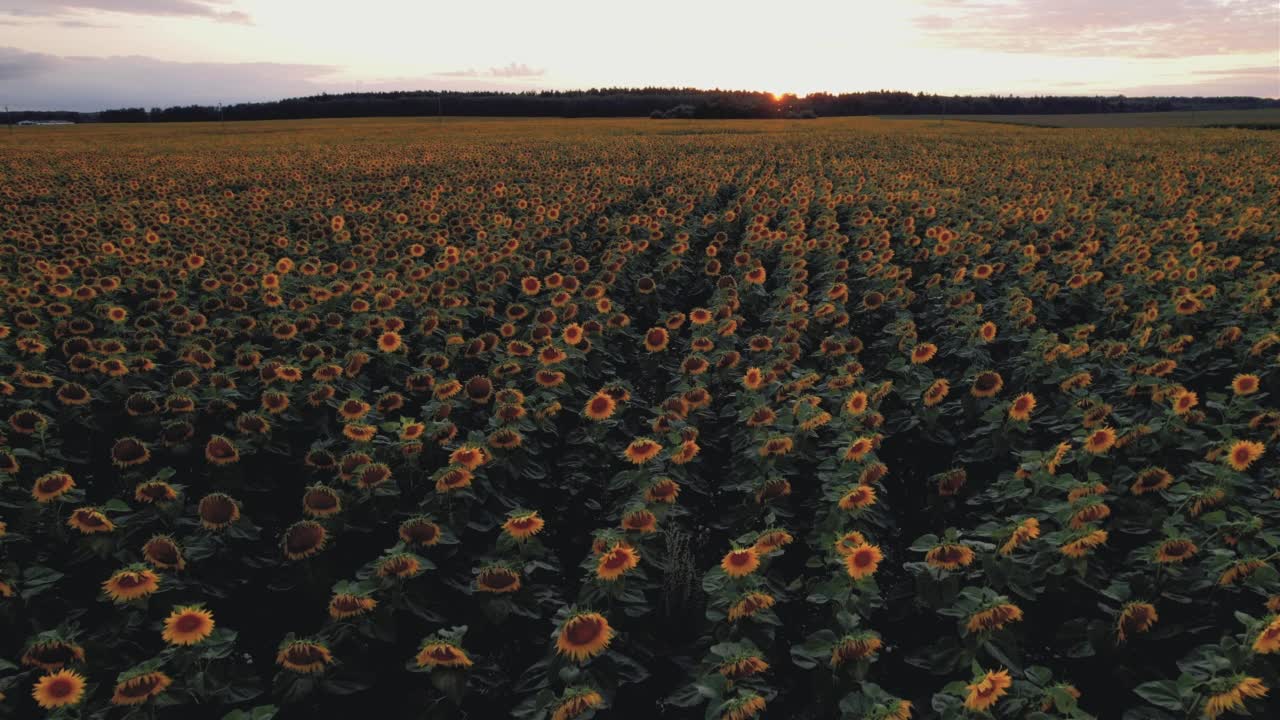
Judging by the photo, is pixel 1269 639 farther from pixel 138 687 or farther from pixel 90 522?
pixel 90 522

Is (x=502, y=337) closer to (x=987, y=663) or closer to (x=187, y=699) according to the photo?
(x=187, y=699)

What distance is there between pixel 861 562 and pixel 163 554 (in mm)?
3407

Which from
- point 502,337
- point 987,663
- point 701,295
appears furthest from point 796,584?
point 701,295

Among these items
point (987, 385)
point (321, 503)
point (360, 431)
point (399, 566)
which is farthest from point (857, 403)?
point (321, 503)

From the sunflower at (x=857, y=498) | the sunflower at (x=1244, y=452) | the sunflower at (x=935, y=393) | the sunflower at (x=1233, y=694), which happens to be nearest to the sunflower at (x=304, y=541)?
the sunflower at (x=857, y=498)

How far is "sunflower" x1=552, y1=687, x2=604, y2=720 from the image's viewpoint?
9.41 feet

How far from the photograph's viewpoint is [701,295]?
429 inches

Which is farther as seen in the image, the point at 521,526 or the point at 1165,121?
the point at 1165,121

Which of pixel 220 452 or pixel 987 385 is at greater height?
pixel 987 385

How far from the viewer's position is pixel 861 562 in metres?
3.47

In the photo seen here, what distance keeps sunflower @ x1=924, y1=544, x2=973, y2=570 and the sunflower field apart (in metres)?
0.01

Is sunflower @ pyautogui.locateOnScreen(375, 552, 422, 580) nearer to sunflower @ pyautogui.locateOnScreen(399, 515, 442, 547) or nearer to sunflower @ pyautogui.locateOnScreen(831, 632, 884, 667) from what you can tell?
sunflower @ pyautogui.locateOnScreen(399, 515, 442, 547)

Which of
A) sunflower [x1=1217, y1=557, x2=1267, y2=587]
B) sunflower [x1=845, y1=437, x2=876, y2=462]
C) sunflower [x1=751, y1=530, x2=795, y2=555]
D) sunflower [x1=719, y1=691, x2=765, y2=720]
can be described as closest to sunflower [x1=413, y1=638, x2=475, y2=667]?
sunflower [x1=719, y1=691, x2=765, y2=720]

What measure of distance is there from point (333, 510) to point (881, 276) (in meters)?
6.71
